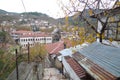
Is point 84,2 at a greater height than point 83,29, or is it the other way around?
point 84,2

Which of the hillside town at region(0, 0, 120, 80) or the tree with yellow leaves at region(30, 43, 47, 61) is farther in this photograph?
the tree with yellow leaves at region(30, 43, 47, 61)

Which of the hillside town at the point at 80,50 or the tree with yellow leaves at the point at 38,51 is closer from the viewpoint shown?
the hillside town at the point at 80,50

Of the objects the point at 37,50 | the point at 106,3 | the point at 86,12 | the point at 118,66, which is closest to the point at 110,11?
the point at 106,3

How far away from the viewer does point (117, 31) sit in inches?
537

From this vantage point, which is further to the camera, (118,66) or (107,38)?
(107,38)

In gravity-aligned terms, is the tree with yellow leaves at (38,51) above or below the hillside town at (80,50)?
below

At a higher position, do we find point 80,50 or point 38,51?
point 80,50

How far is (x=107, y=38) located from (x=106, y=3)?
14.7ft

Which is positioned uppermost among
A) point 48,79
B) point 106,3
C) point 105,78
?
point 106,3

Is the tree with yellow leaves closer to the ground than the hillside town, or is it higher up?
closer to the ground

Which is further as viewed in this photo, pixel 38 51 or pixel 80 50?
pixel 38 51

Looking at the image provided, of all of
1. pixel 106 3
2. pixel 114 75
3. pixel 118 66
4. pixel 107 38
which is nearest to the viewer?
pixel 114 75

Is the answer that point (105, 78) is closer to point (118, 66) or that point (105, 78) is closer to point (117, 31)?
point (118, 66)

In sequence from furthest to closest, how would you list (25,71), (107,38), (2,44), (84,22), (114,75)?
(107,38) < (84,22) < (25,71) < (2,44) < (114,75)
